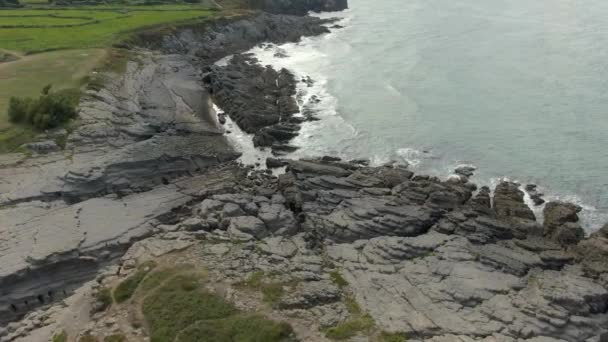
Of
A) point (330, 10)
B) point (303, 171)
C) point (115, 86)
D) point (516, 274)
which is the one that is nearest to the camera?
point (516, 274)

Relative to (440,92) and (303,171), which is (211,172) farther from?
(440,92)

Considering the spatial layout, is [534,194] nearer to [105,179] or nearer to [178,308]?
[178,308]

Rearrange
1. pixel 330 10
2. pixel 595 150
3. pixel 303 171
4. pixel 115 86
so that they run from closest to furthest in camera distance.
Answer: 1. pixel 303 171
2. pixel 595 150
3. pixel 115 86
4. pixel 330 10

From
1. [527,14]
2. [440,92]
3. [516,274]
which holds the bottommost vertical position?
[516,274]

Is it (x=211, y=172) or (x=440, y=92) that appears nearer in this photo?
(x=211, y=172)

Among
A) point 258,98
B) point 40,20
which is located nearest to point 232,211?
point 258,98

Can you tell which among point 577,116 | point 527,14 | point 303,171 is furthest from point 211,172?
point 527,14

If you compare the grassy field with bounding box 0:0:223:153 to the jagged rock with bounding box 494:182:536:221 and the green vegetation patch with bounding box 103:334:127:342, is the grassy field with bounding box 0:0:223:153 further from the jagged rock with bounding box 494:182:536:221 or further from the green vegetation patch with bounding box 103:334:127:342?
the jagged rock with bounding box 494:182:536:221

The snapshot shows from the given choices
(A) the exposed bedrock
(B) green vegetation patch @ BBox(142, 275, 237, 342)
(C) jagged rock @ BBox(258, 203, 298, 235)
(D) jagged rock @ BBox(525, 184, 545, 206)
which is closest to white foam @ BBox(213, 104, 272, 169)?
(A) the exposed bedrock
